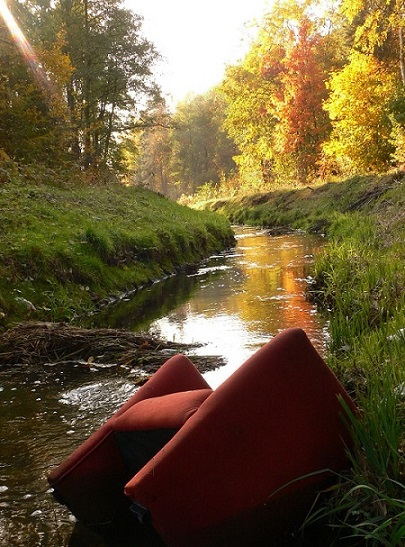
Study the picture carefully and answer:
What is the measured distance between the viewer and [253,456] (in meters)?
1.96

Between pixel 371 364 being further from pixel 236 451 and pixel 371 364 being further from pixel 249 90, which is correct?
pixel 249 90

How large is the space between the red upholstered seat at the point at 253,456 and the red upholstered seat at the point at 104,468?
10.8 inches

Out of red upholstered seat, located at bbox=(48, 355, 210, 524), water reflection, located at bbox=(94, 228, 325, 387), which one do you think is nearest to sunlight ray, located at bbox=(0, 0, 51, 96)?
water reflection, located at bbox=(94, 228, 325, 387)

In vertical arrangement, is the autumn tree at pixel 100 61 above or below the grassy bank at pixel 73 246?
above

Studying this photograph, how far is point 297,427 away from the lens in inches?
81.0

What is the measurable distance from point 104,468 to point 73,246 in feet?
23.0

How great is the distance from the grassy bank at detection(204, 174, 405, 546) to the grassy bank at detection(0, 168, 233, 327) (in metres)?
3.67

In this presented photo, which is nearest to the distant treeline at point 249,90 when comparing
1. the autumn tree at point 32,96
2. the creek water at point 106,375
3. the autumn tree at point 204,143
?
the autumn tree at point 32,96

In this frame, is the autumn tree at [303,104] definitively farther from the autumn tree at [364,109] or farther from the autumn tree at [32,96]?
the autumn tree at [32,96]

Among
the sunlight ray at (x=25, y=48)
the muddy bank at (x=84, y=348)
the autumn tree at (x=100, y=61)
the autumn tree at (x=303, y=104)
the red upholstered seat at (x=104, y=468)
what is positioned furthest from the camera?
the autumn tree at (x=303, y=104)

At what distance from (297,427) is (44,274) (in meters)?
6.24

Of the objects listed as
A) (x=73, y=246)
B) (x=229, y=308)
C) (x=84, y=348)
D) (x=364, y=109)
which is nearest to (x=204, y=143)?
(x=364, y=109)

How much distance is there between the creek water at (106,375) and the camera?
107 inches

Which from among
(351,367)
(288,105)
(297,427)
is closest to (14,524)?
(297,427)
